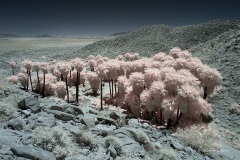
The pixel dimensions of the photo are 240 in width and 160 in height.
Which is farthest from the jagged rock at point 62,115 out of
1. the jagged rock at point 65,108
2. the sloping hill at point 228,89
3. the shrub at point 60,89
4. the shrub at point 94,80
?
the shrub at point 94,80

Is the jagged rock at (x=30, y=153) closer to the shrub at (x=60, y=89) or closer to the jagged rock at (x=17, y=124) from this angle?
the jagged rock at (x=17, y=124)

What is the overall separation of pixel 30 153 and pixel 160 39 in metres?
97.5

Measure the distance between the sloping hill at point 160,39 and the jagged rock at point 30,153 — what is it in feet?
263

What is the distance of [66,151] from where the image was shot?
13062 millimetres

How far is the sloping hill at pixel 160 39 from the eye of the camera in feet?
310

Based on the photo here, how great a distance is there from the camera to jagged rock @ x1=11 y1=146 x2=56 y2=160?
1163 cm

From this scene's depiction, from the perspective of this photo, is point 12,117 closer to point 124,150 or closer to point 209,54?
point 124,150

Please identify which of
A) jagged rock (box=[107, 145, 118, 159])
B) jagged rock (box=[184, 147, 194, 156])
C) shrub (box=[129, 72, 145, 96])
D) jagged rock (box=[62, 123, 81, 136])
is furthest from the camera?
shrub (box=[129, 72, 145, 96])

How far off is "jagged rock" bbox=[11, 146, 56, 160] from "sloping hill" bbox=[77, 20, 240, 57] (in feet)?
263

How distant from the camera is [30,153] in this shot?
38.5ft

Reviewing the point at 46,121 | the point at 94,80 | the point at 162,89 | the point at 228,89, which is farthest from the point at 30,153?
the point at 94,80

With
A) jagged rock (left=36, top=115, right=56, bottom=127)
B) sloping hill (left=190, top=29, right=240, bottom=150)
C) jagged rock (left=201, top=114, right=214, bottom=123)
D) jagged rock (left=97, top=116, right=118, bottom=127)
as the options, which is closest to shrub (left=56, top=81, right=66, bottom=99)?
jagged rock (left=201, top=114, right=214, bottom=123)

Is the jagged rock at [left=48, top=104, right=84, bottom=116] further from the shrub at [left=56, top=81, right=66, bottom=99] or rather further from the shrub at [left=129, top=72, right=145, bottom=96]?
the shrub at [left=56, top=81, right=66, bottom=99]

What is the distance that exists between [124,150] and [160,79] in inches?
686
